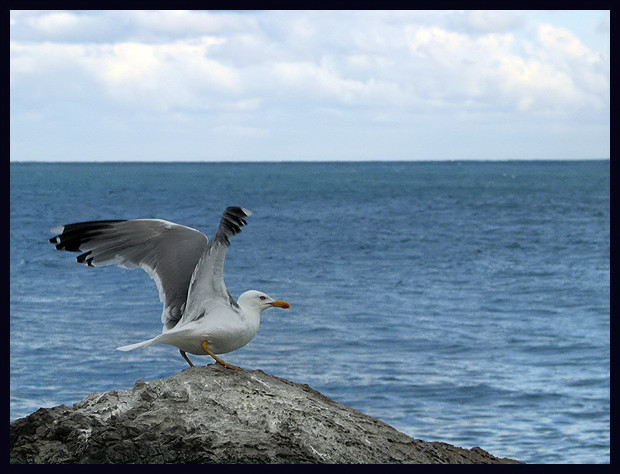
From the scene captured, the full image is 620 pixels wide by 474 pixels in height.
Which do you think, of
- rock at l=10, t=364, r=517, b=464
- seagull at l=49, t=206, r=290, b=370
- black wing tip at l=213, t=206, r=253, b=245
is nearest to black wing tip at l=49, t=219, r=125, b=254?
seagull at l=49, t=206, r=290, b=370

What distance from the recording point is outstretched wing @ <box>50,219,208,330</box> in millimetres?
8766

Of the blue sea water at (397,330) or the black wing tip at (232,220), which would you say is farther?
the blue sea water at (397,330)

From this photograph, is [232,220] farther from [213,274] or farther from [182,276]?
[182,276]

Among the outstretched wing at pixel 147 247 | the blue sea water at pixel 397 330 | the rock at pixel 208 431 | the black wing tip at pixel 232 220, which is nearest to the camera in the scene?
the rock at pixel 208 431

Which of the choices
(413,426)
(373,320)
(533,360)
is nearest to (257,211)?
(373,320)

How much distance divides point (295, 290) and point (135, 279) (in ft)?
17.5

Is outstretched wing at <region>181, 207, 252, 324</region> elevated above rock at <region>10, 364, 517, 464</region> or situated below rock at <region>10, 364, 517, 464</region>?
above

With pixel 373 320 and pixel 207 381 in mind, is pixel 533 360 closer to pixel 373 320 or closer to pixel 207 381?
pixel 373 320

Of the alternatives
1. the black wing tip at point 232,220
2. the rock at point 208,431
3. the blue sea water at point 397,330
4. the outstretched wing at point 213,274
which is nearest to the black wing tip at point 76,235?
the outstretched wing at point 213,274

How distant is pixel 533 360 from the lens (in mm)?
22172

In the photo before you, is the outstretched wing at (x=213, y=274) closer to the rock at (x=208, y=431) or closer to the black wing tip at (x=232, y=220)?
the black wing tip at (x=232, y=220)

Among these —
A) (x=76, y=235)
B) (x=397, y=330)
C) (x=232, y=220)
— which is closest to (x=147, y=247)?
(x=76, y=235)

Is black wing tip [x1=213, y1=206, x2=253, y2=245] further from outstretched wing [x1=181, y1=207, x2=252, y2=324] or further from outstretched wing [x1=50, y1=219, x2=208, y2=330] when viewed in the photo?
outstretched wing [x1=50, y1=219, x2=208, y2=330]

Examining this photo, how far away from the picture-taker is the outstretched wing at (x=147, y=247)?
28.8 ft
